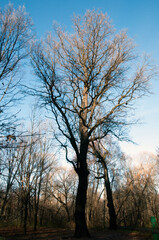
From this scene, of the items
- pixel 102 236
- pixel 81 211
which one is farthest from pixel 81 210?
pixel 102 236

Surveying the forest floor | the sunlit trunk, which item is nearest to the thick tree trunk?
the sunlit trunk

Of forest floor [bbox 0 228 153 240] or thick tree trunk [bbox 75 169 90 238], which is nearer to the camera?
thick tree trunk [bbox 75 169 90 238]

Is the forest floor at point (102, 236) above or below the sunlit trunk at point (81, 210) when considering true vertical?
below

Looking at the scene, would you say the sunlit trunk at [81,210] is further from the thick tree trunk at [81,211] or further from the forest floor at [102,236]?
the forest floor at [102,236]

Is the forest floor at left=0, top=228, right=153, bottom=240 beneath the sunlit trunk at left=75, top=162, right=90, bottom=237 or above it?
beneath

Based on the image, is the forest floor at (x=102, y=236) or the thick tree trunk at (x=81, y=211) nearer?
the thick tree trunk at (x=81, y=211)

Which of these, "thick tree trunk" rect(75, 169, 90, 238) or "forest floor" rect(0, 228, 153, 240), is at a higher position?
"thick tree trunk" rect(75, 169, 90, 238)

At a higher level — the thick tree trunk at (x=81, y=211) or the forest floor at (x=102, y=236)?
the thick tree trunk at (x=81, y=211)

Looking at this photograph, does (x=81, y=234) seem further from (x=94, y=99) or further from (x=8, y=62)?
(x=8, y=62)

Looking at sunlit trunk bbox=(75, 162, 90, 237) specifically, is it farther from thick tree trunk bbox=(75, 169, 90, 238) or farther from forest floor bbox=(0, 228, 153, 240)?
forest floor bbox=(0, 228, 153, 240)

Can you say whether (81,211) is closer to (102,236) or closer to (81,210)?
(81,210)

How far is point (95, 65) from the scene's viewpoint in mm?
8148

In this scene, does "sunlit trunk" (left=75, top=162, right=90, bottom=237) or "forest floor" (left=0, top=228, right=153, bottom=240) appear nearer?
"sunlit trunk" (left=75, top=162, right=90, bottom=237)

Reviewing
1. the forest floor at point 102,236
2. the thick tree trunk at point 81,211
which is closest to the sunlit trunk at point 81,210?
the thick tree trunk at point 81,211
